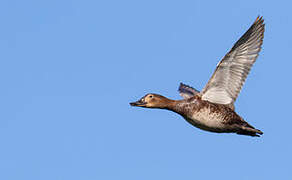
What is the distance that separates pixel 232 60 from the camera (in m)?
14.0

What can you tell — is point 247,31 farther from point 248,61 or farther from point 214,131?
point 214,131

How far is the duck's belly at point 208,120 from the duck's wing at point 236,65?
0.51 m

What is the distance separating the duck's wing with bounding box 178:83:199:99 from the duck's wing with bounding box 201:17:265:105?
3820 millimetres

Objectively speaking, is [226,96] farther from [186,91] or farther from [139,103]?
[186,91]

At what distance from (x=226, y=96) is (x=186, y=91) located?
4409 millimetres

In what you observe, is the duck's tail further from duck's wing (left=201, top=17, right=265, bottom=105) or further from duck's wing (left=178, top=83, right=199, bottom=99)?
duck's wing (left=178, top=83, right=199, bottom=99)

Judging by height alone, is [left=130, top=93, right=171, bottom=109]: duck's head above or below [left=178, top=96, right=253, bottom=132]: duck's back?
above

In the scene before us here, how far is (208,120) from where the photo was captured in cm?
1373

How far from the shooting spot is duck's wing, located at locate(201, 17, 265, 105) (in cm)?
1392

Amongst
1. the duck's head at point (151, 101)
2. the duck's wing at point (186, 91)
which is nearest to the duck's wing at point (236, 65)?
the duck's head at point (151, 101)

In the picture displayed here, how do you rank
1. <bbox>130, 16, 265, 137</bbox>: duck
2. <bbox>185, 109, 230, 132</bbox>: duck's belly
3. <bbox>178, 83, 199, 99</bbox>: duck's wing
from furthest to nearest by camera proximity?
<bbox>178, 83, 199, 99</bbox>: duck's wing < <bbox>130, 16, 265, 137</bbox>: duck < <bbox>185, 109, 230, 132</bbox>: duck's belly

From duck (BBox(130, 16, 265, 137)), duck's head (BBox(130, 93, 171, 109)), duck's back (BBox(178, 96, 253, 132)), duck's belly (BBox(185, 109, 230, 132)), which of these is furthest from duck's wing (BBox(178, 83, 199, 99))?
duck's belly (BBox(185, 109, 230, 132))

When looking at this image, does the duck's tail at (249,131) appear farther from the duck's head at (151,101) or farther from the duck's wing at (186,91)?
the duck's wing at (186,91)

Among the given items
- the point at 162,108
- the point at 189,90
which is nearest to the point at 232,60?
the point at 162,108
